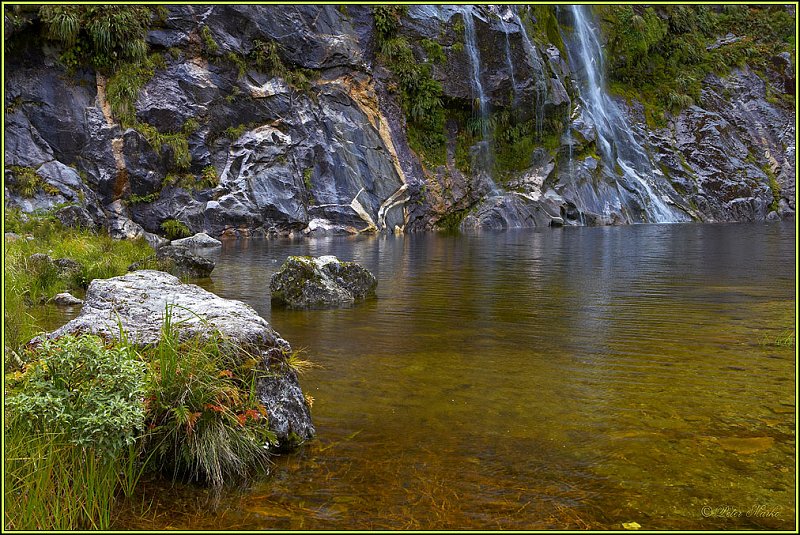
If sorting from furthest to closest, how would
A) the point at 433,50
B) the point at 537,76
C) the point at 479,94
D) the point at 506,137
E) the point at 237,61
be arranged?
1. the point at 506,137
2. the point at 537,76
3. the point at 479,94
4. the point at 433,50
5. the point at 237,61

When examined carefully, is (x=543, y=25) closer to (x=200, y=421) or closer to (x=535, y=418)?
(x=535, y=418)

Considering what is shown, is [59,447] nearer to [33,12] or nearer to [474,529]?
[474,529]

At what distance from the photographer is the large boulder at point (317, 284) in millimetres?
11391

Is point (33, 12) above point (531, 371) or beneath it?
above

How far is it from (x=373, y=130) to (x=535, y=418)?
33.9m

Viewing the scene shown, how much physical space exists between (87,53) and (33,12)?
275 centimetres

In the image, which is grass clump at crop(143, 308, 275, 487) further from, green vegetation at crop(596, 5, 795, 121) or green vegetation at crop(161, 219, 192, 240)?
green vegetation at crop(596, 5, 795, 121)

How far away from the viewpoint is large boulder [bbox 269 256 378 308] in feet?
37.4

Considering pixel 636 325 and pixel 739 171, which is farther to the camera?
pixel 739 171

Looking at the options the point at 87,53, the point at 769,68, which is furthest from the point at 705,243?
the point at 769,68

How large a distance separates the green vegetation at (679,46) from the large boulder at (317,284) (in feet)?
145

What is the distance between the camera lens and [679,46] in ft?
175

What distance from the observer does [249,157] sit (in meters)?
32.9

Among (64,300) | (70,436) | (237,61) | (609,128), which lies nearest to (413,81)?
(237,61)
